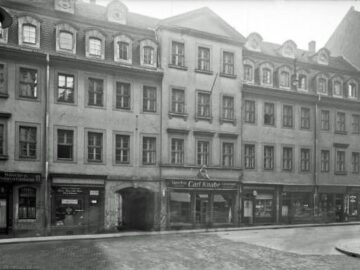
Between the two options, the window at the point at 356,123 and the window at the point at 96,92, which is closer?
the window at the point at 96,92

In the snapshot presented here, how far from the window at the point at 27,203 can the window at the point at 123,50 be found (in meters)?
9.63

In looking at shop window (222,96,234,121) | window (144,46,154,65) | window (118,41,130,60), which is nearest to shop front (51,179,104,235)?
window (118,41,130,60)

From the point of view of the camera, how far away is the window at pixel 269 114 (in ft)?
114

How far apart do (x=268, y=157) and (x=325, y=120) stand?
6.54m

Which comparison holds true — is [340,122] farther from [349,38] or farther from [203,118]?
[203,118]

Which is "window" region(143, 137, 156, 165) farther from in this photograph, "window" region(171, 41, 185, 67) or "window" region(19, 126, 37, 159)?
"window" region(19, 126, 37, 159)

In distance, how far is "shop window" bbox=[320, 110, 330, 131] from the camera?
37656mm

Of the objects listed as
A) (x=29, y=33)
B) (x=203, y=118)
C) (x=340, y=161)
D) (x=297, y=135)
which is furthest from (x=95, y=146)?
(x=340, y=161)

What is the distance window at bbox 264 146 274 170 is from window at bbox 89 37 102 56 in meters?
14.4

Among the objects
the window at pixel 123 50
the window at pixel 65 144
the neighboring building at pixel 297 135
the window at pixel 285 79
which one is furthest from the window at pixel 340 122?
the window at pixel 65 144

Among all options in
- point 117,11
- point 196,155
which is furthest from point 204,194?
point 117,11

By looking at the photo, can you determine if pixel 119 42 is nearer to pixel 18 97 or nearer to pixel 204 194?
pixel 18 97

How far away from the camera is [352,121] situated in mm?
39250

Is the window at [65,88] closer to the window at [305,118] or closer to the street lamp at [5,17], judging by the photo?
the window at [305,118]
